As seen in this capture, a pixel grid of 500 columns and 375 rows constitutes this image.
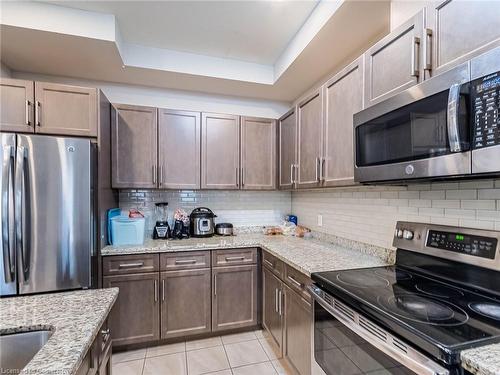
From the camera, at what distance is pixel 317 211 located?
274 cm

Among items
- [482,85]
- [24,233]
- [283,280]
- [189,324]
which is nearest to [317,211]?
[283,280]

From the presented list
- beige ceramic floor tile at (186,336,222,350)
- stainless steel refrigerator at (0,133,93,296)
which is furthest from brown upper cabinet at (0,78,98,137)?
beige ceramic floor tile at (186,336,222,350)

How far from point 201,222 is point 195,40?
175cm

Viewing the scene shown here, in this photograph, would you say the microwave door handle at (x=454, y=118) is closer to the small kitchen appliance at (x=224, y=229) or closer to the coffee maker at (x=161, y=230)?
the small kitchen appliance at (x=224, y=229)

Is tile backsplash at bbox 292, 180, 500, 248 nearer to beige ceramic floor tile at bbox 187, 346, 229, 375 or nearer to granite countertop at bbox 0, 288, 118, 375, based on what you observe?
beige ceramic floor tile at bbox 187, 346, 229, 375

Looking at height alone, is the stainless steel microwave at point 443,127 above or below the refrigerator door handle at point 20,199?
above

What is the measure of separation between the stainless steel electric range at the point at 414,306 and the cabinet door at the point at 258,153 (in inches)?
62.2

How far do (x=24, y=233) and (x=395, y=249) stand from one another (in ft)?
8.21

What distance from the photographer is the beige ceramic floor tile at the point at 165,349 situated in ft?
7.27

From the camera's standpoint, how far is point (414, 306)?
1064 millimetres

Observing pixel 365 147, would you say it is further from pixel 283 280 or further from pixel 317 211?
pixel 317 211

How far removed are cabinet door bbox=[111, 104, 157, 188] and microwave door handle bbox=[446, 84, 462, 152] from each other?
2350 mm

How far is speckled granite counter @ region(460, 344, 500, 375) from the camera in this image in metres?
0.67

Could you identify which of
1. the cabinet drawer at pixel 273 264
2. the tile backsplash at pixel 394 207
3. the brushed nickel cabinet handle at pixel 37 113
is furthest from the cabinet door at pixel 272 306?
the brushed nickel cabinet handle at pixel 37 113
